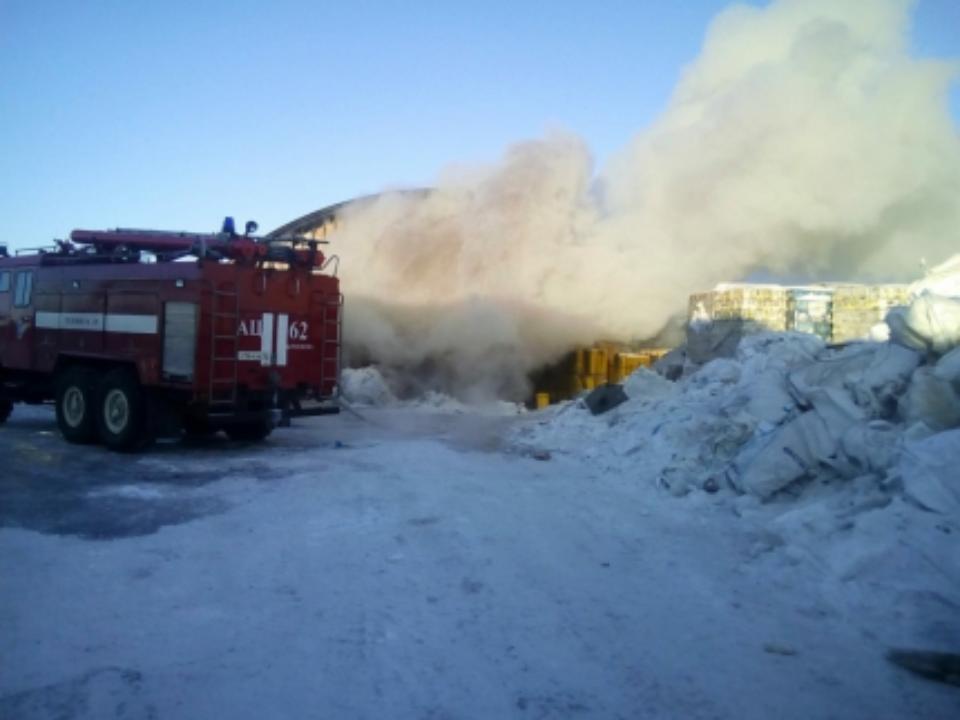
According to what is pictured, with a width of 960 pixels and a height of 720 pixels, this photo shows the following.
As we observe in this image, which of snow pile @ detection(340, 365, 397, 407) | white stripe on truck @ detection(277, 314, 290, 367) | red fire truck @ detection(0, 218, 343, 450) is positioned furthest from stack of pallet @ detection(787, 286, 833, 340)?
snow pile @ detection(340, 365, 397, 407)

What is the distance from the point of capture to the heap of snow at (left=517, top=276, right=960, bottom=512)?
21.4 ft

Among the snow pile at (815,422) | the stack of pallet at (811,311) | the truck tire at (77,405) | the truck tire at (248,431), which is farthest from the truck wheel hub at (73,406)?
the stack of pallet at (811,311)

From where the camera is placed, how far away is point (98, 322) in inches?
463

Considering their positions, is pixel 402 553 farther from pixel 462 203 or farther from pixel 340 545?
pixel 462 203

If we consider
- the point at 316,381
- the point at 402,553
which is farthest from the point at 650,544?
the point at 316,381

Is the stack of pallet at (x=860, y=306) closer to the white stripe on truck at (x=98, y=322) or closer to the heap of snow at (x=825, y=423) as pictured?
the heap of snow at (x=825, y=423)

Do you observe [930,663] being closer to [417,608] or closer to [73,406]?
[417,608]

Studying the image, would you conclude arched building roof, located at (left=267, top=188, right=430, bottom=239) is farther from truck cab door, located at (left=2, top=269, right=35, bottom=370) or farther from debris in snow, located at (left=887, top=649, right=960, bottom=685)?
debris in snow, located at (left=887, top=649, right=960, bottom=685)

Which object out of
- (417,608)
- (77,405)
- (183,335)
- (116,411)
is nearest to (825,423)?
(417,608)

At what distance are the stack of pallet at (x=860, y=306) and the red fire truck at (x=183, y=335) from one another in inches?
348

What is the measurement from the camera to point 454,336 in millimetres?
19062

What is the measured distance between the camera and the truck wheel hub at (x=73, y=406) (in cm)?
1190

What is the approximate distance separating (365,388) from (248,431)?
596cm

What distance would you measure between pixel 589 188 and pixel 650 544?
534 inches
